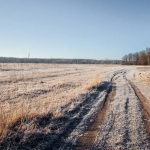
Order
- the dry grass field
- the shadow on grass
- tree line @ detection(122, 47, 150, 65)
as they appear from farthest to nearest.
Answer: tree line @ detection(122, 47, 150, 65), the dry grass field, the shadow on grass

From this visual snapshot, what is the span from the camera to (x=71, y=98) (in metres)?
7.89

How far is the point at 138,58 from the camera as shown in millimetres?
89500

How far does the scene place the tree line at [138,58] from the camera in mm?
78025

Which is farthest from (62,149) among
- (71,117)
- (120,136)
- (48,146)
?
(71,117)

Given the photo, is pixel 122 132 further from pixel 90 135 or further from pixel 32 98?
pixel 32 98


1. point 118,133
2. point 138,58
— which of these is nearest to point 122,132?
point 118,133

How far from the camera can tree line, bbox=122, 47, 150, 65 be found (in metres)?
78.0

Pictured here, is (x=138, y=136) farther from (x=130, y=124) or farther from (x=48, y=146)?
(x=48, y=146)

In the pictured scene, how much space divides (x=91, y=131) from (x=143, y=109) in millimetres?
3463

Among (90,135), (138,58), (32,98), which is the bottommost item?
(90,135)

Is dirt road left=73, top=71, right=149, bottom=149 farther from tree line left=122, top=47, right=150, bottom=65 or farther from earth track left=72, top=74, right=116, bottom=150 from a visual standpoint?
tree line left=122, top=47, right=150, bottom=65

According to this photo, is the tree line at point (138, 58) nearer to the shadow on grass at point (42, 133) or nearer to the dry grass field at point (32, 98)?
the dry grass field at point (32, 98)

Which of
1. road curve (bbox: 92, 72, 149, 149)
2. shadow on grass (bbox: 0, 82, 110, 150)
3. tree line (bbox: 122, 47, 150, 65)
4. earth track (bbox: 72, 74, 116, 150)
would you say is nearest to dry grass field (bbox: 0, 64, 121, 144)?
shadow on grass (bbox: 0, 82, 110, 150)

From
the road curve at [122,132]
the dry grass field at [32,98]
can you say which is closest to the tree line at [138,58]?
the dry grass field at [32,98]
